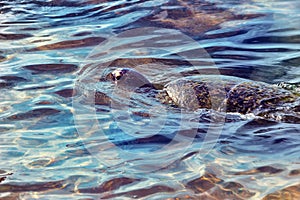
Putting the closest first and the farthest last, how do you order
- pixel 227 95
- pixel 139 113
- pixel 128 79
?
1. pixel 139 113
2. pixel 227 95
3. pixel 128 79

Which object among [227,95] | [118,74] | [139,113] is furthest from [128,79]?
[227,95]

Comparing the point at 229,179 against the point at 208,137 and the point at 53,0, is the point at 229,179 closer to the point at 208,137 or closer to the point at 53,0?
the point at 208,137

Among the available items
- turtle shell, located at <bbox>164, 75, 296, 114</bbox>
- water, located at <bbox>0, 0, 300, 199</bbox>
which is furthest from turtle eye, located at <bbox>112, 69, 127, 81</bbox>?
turtle shell, located at <bbox>164, 75, 296, 114</bbox>

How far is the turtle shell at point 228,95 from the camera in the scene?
5324 millimetres

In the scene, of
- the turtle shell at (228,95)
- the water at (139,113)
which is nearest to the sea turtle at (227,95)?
the turtle shell at (228,95)

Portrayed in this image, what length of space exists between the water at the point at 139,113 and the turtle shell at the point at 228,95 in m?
0.20

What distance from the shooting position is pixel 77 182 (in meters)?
3.98

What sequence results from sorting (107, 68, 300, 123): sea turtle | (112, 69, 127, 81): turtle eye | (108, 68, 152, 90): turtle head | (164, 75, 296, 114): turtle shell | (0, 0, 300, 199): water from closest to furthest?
(0, 0, 300, 199): water, (107, 68, 300, 123): sea turtle, (164, 75, 296, 114): turtle shell, (108, 68, 152, 90): turtle head, (112, 69, 127, 81): turtle eye

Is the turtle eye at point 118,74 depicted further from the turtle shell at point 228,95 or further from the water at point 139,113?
the turtle shell at point 228,95

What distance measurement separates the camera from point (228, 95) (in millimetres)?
5504

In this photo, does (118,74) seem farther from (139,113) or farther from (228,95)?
(228,95)

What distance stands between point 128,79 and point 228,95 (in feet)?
4.47

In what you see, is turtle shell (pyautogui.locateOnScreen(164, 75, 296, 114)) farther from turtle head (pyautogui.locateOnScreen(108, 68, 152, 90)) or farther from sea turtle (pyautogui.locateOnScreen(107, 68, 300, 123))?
turtle head (pyautogui.locateOnScreen(108, 68, 152, 90))

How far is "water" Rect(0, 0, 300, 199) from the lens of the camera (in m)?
3.97
